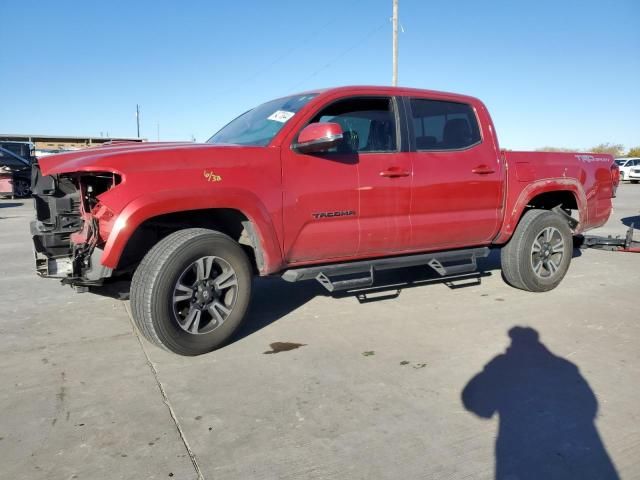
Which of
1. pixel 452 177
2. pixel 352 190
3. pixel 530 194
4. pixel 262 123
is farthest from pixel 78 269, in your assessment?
pixel 530 194

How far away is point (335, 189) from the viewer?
154 inches

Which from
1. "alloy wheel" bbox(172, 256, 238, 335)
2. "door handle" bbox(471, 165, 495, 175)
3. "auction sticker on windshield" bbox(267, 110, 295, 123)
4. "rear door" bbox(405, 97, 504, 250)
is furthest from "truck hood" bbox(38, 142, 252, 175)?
"door handle" bbox(471, 165, 495, 175)

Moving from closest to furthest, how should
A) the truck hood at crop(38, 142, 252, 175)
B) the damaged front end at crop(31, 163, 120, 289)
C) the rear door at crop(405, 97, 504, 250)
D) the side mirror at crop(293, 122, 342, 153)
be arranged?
the truck hood at crop(38, 142, 252, 175) → the damaged front end at crop(31, 163, 120, 289) → the side mirror at crop(293, 122, 342, 153) → the rear door at crop(405, 97, 504, 250)

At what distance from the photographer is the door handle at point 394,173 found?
4.14m

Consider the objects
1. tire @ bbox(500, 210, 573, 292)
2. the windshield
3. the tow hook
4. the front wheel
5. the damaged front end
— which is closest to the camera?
the damaged front end

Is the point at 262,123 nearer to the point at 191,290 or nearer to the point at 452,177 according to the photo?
the point at 191,290

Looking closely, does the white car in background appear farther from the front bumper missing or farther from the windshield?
the front bumper missing

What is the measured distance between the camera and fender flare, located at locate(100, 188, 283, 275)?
10.4ft

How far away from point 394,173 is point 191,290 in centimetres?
191

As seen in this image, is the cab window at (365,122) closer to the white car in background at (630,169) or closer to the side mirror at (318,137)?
the side mirror at (318,137)

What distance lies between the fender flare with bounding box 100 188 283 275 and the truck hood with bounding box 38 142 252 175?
0.23 metres

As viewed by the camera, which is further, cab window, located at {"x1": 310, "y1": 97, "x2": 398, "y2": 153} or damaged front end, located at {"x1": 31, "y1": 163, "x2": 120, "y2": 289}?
cab window, located at {"x1": 310, "y1": 97, "x2": 398, "y2": 153}

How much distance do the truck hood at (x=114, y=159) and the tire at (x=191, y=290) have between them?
1.81 ft

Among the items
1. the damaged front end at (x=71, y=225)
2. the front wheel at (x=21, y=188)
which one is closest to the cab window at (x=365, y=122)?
the damaged front end at (x=71, y=225)
